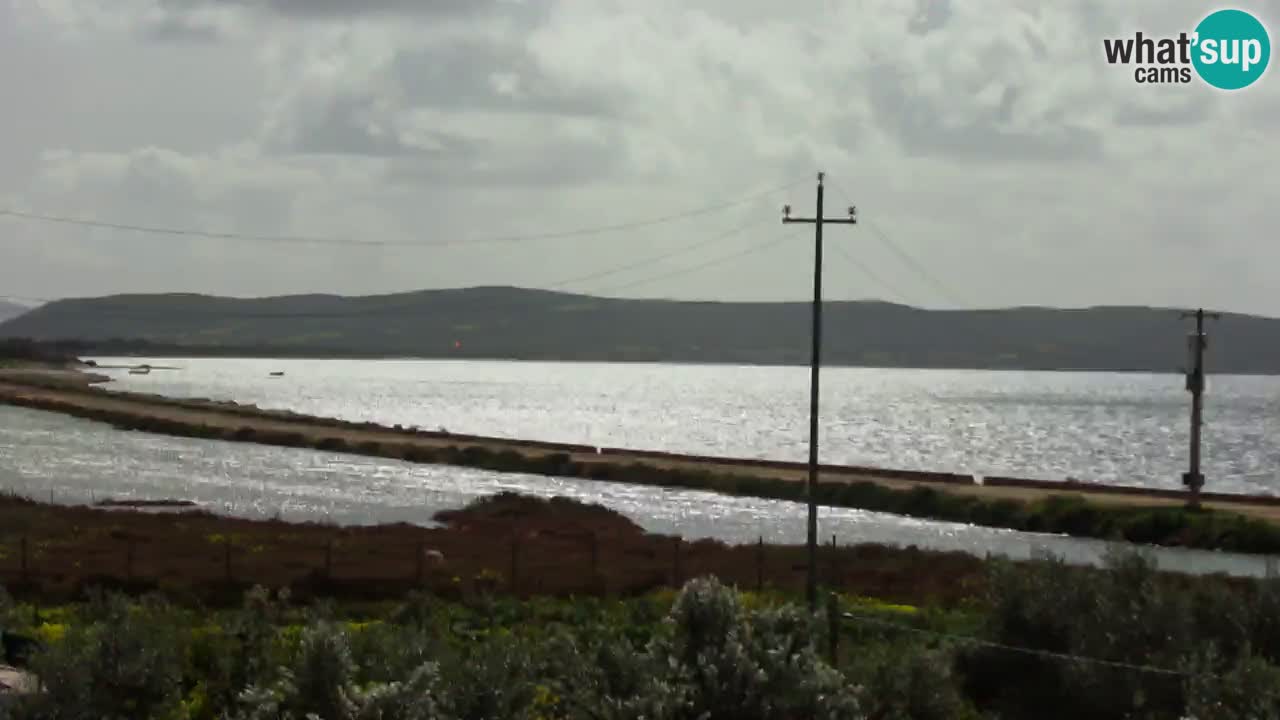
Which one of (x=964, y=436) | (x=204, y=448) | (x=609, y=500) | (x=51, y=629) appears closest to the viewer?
(x=51, y=629)

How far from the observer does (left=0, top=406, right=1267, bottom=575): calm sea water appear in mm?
72888

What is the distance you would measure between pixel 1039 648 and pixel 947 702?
5364 millimetres

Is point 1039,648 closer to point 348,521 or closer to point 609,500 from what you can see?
point 348,521

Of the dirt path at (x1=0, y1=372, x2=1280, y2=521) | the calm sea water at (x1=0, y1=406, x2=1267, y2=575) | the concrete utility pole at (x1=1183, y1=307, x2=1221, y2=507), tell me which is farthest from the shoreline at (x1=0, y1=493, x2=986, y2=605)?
the dirt path at (x1=0, y1=372, x2=1280, y2=521)

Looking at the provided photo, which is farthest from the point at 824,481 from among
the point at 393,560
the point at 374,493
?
the point at 393,560

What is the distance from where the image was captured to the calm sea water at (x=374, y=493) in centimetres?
7289

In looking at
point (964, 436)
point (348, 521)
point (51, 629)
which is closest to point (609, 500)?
point (348, 521)

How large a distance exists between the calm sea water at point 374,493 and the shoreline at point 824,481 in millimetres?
2258

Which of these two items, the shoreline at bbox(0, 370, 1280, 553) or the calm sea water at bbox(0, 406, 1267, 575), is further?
the calm sea water at bbox(0, 406, 1267, 575)

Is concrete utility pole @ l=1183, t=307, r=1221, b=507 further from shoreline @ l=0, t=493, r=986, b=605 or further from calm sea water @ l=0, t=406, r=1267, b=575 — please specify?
shoreline @ l=0, t=493, r=986, b=605

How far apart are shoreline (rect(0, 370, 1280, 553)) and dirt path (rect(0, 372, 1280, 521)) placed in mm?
146

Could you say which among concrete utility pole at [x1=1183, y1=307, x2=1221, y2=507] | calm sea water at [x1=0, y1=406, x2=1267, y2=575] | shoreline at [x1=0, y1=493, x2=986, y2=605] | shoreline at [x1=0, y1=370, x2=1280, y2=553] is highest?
concrete utility pole at [x1=1183, y1=307, x2=1221, y2=507]

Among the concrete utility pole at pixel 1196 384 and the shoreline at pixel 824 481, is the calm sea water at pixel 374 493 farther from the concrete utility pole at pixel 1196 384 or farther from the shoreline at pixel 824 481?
the concrete utility pole at pixel 1196 384

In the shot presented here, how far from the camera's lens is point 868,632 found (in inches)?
1398
